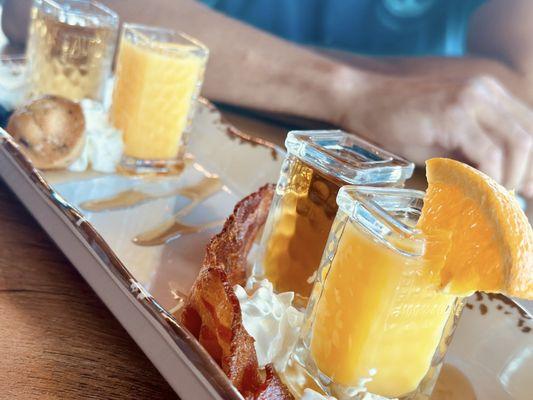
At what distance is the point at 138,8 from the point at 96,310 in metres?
0.91

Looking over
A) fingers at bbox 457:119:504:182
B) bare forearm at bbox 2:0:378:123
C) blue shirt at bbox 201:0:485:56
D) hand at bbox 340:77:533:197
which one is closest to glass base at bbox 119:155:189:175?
bare forearm at bbox 2:0:378:123

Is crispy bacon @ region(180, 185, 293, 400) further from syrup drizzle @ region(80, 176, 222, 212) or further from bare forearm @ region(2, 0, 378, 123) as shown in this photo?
bare forearm @ region(2, 0, 378, 123)

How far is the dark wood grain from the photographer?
1.54 feet

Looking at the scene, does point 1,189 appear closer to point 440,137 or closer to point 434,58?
point 440,137

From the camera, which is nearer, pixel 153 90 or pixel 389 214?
pixel 389 214

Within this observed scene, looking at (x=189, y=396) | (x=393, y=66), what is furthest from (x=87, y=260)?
(x=393, y=66)

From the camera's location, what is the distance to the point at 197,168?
3.14 ft

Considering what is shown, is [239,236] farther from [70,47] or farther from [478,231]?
→ [70,47]

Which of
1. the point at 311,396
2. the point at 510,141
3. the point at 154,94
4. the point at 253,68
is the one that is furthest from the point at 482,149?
the point at 311,396

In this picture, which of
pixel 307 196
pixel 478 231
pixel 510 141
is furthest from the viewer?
pixel 510 141

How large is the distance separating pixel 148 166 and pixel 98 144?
8 centimetres

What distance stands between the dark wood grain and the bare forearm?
29.6 inches

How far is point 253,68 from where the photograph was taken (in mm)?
1332

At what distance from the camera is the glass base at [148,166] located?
889 mm
